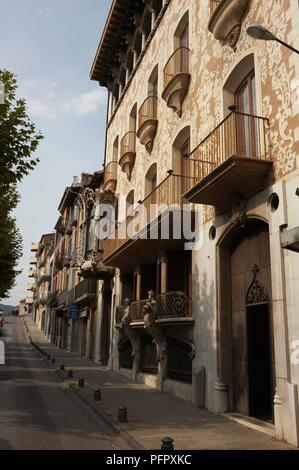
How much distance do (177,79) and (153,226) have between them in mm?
5172

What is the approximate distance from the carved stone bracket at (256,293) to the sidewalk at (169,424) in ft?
9.16

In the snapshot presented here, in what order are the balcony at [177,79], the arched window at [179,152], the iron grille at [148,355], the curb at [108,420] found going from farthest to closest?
the iron grille at [148,355] → the arched window at [179,152] → the balcony at [177,79] → the curb at [108,420]

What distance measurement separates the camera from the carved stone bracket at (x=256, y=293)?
10180 millimetres

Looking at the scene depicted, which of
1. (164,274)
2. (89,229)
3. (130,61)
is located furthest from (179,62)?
(89,229)

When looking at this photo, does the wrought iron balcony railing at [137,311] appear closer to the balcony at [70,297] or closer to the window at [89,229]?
the window at [89,229]

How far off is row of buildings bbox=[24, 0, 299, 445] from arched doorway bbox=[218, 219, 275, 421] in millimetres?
36

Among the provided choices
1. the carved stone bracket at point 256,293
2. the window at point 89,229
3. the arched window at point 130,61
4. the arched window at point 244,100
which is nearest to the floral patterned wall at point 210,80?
the arched window at point 244,100

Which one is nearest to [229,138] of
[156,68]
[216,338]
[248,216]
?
[248,216]

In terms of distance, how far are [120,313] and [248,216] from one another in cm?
1110

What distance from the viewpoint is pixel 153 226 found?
1450 centimetres

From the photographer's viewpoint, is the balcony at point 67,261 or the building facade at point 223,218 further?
the balcony at point 67,261

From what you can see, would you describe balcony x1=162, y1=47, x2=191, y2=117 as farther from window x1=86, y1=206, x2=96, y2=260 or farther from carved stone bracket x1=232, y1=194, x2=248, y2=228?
window x1=86, y1=206, x2=96, y2=260
